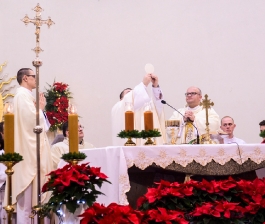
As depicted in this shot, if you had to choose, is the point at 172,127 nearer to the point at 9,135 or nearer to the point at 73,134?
the point at 73,134

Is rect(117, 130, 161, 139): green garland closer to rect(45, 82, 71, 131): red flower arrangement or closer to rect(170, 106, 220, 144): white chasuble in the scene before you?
rect(170, 106, 220, 144): white chasuble

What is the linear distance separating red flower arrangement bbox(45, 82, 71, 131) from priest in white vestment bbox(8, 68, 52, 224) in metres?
2.89

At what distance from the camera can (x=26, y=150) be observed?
17.0 ft

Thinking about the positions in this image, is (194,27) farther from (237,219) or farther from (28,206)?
(237,219)

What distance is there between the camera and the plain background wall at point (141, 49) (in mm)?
8852

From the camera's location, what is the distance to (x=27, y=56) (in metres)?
9.05

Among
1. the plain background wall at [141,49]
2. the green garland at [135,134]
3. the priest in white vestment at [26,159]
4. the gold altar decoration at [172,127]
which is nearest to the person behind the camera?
the green garland at [135,134]

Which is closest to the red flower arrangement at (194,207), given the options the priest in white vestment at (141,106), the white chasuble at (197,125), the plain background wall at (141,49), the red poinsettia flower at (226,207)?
the red poinsettia flower at (226,207)

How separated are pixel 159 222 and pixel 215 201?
0.47 m

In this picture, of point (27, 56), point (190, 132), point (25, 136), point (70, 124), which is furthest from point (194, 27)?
point (70, 124)

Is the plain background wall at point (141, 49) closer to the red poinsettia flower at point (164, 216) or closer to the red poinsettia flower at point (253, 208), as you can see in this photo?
the red poinsettia flower at point (253, 208)

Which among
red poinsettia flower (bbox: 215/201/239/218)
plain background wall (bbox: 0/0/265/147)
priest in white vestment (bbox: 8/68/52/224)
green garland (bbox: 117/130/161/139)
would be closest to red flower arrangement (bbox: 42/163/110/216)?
red poinsettia flower (bbox: 215/201/239/218)

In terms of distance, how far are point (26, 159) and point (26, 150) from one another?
0.09 metres

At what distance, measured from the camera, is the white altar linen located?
13.2ft
